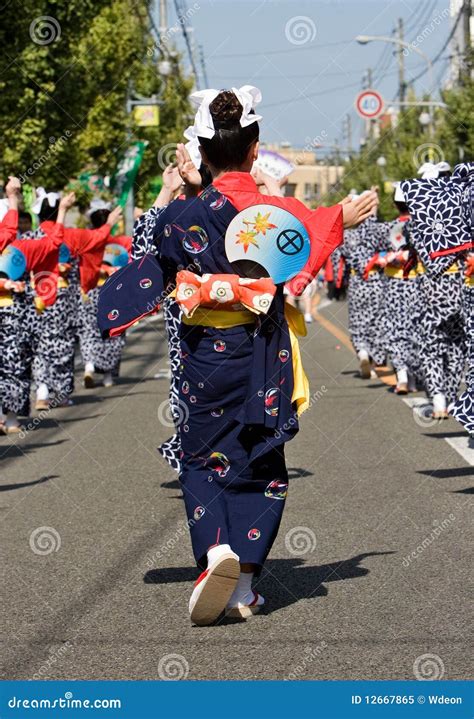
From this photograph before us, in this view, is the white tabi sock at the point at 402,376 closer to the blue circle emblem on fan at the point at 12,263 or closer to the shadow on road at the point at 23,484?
the blue circle emblem on fan at the point at 12,263

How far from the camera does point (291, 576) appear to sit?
6.80 m

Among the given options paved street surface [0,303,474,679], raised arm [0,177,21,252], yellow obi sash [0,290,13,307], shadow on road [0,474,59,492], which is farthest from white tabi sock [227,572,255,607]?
yellow obi sash [0,290,13,307]

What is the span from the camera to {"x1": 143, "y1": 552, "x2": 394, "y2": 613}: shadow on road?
6.43m

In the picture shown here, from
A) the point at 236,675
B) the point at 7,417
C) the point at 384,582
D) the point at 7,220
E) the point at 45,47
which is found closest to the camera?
the point at 236,675

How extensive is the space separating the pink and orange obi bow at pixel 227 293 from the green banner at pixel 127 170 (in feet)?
109

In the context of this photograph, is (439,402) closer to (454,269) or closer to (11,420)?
(454,269)

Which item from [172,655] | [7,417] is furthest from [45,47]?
[172,655]

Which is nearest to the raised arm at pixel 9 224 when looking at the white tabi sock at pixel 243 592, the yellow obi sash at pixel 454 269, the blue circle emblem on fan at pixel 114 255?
the yellow obi sash at pixel 454 269

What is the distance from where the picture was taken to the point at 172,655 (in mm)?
5387

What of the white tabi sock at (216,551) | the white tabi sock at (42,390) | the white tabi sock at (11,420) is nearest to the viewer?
the white tabi sock at (216,551)

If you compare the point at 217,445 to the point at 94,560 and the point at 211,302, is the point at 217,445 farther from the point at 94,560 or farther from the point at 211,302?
the point at 94,560

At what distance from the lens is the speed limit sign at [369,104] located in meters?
51.4

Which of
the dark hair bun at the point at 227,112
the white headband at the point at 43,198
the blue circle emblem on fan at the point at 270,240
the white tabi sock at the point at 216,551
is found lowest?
the white headband at the point at 43,198

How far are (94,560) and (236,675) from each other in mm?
2250
